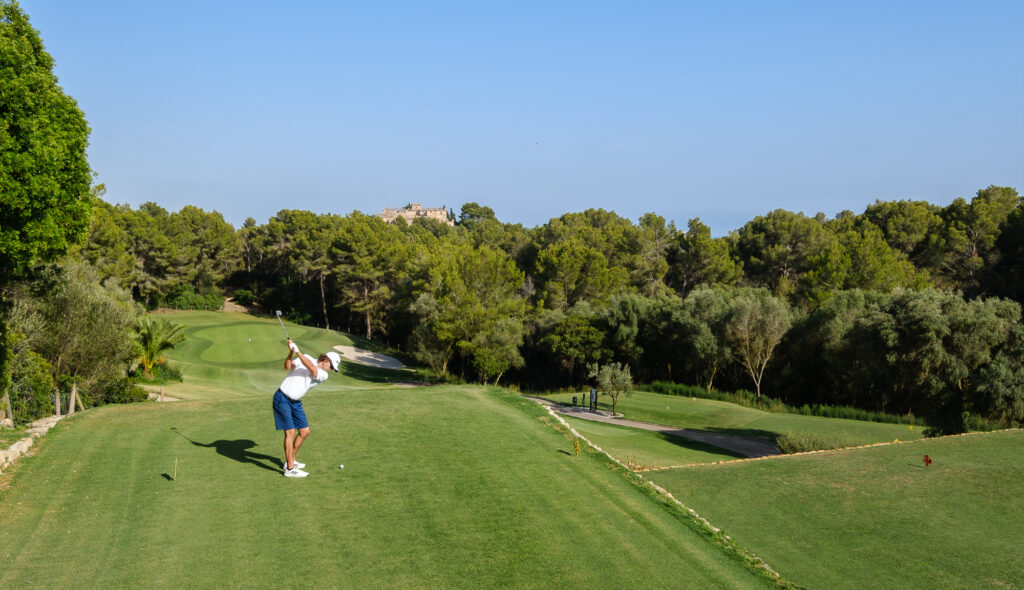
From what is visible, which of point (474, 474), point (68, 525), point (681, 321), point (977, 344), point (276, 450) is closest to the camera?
point (68, 525)

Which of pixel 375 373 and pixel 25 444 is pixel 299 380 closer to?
pixel 25 444

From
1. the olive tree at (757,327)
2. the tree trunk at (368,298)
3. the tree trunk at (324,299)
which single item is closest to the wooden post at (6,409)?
the olive tree at (757,327)

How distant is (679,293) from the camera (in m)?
67.0

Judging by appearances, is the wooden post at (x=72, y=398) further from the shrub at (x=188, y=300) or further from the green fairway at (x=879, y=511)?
the shrub at (x=188, y=300)

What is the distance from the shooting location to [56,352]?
19.3 metres

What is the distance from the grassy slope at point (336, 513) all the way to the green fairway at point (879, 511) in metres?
1.64

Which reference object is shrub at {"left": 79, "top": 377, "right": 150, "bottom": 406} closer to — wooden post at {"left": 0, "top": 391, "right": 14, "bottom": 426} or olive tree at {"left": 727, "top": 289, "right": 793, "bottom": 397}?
wooden post at {"left": 0, "top": 391, "right": 14, "bottom": 426}

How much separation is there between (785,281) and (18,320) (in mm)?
51799

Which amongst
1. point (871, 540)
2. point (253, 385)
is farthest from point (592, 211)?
point (871, 540)

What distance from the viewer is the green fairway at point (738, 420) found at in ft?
81.9

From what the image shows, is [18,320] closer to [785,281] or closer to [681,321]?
[681,321]

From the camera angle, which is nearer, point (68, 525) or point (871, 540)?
point (68, 525)

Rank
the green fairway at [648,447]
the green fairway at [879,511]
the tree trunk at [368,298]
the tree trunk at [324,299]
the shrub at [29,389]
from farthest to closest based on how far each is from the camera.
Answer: the tree trunk at [324,299] → the tree trunk at [368,298] → the green fairway at [648,447] → the shrub at [29,389] → the green fairway at [879,511]

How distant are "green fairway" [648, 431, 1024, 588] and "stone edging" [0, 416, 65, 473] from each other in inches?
464
